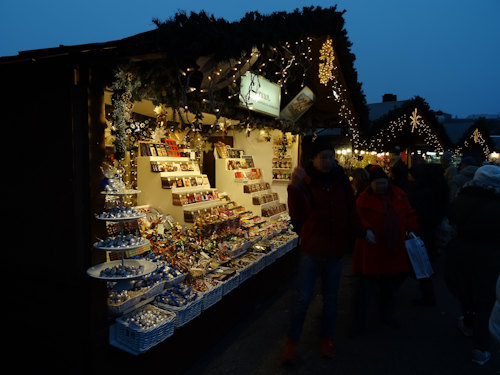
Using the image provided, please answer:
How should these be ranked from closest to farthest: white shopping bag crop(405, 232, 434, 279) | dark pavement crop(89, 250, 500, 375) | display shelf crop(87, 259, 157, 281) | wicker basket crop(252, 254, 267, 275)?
display shelf crop(87, 259, 157, 281) → dark pavement crop(89, 250, 500, 375) → white shopping bag crop(405, 232, 434, 279) → wicker basket crop(252, 254, 267, 275)

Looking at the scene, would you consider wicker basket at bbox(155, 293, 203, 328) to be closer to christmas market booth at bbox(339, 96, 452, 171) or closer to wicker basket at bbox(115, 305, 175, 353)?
wicker basket at bbox(115, 305, 175, 353)

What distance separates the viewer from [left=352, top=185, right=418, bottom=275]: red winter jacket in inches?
154

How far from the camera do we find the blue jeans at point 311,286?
3271 mm

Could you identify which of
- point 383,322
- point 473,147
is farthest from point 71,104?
point 473,147

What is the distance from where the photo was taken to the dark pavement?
3062 millimetres

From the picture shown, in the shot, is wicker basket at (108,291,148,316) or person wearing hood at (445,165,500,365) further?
Result: person wearing hood at (445,165,500,365)

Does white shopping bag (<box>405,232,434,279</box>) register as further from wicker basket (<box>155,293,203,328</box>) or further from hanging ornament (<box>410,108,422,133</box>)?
hanging ornament (<box>410,108,422,133</box>)

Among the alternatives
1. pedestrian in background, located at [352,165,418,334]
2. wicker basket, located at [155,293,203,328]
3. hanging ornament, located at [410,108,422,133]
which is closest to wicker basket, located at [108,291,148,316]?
wicker basket, located at [155,293,203,328]

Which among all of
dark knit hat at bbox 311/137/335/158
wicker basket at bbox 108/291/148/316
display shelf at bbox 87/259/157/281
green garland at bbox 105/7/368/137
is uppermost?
green garland at bbox 105/7/368/137

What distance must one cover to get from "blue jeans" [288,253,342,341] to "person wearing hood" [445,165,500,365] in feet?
3.92

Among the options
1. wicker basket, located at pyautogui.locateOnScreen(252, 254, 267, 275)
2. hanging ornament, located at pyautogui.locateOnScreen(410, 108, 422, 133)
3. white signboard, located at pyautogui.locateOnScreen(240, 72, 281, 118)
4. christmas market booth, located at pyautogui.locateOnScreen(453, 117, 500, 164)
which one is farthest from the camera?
christmas market booth, located at pyautogui.locateOnScreen(453, 117, 500, 164)

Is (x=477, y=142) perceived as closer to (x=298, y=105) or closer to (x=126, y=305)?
(x=298, y=105)

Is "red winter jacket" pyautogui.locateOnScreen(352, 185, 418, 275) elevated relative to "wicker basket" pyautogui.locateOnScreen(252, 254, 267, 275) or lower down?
elevated

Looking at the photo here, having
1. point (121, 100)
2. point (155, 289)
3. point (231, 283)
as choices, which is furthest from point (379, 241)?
point (121, 100)
